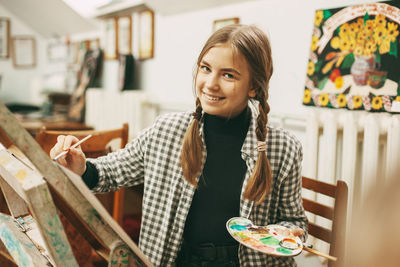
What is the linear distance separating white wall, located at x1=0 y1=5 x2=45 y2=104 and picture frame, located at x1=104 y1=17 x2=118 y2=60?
1.71 m

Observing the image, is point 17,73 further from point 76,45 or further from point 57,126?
point 57,126

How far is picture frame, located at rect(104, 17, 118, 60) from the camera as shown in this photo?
3.45 m

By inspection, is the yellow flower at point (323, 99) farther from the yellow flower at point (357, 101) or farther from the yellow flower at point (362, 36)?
the yellow flower at point (362, 36)

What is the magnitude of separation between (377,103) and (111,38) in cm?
268

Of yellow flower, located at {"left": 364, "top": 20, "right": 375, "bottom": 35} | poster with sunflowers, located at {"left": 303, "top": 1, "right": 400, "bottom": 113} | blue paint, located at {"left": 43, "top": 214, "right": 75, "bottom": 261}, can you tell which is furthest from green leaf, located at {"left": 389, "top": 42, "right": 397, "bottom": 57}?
blue paint, located at {"left": 43, "top": 214, "right": 75, "bottom": 261}

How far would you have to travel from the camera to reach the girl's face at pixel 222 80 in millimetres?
944

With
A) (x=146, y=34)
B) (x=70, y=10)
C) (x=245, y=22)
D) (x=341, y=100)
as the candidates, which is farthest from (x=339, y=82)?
(x=70, y=10)

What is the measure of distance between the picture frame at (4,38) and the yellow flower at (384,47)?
4.82m

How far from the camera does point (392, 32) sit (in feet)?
4.83

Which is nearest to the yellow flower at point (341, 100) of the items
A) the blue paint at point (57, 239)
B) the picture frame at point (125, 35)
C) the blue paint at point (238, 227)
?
the blue paint at point (238, 227)

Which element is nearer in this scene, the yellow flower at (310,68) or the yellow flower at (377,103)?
the yellow flower at (377,103)

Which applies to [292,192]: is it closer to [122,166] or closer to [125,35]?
[122,166]

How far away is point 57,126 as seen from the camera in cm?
317

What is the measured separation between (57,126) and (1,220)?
2.53 m
